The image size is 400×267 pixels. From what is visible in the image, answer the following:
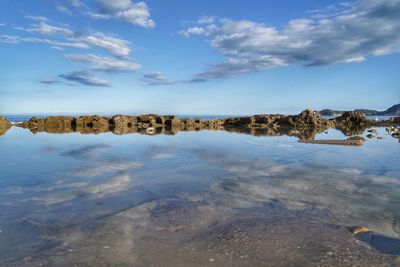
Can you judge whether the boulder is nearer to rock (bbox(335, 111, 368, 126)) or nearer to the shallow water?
rock (bbox(335, 111, 368, 126))

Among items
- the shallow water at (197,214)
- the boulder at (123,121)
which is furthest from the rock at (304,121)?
the shallow water at (197,214)

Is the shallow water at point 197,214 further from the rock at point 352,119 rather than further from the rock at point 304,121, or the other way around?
the rock at point 352,119

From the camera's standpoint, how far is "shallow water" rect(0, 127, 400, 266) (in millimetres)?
5523

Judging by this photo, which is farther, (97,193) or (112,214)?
(97,193)

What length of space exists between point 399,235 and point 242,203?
3.37 metres

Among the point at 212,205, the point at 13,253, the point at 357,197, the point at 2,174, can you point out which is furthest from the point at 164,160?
the point at 13,253

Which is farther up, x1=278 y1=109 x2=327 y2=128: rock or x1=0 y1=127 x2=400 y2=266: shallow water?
x1=278 y1=109 x2=327 y2=128: rock

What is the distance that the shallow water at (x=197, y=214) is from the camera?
5.52 metres

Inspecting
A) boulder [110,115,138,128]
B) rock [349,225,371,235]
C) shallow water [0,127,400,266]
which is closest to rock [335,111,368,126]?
boulder [110,115,138,128]

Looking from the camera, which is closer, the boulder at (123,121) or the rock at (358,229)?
the rock at (358,229)

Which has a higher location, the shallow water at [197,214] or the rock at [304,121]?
the rock at [304,121]

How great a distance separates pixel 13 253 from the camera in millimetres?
5543

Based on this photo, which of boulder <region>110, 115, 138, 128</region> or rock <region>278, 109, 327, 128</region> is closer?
rock <region>278, 109, 327, 128</region>

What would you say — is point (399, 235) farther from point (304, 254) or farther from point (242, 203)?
point (242, 203)
